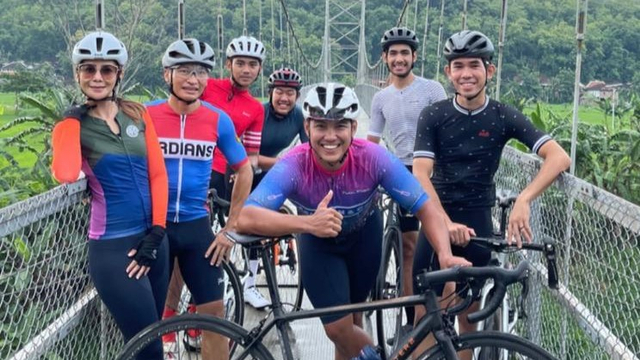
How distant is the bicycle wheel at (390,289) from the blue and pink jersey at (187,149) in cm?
99

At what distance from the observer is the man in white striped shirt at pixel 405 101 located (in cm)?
376

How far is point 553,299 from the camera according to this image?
3316mm

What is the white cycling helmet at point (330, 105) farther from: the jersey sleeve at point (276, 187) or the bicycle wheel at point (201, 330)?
the bicycle wheel at point (201, 330)

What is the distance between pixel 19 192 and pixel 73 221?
1614 millimetres

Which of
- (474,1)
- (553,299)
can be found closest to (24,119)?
(553,299)

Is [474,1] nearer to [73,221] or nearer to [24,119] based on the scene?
[24,119]

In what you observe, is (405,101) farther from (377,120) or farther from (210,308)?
(210,308)

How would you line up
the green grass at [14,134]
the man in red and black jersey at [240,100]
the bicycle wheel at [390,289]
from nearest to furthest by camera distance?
the bicycle wheel at [390,289] → the man in red and black jersey at [240,100] → the green grass at [14,134]

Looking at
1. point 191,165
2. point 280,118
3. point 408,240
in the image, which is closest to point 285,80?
point 280,118

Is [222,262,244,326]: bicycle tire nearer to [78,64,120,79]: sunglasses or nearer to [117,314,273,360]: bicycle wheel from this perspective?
[117,314,273,360]: bicycle wheel

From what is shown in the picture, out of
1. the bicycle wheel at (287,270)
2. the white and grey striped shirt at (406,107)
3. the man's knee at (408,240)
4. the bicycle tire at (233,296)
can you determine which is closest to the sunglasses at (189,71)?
the bicycle tire at (233,296)

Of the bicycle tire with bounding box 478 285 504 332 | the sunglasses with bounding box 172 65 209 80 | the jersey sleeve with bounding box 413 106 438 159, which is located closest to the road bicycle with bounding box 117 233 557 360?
the bicycle tire with bounding box 478 285 504 332

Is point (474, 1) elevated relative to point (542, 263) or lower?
elevated

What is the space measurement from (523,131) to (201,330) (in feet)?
4.70
